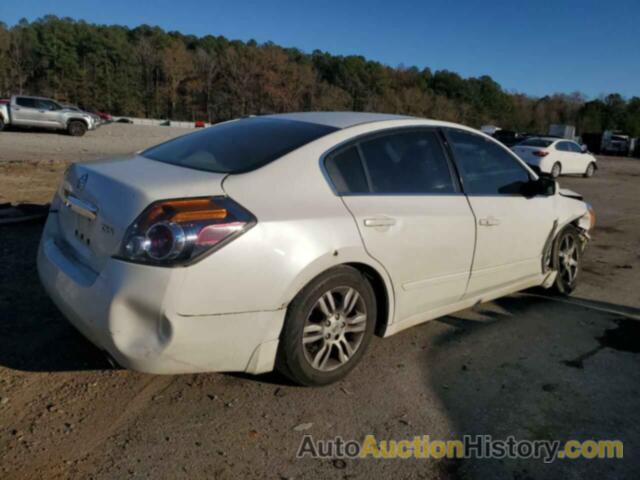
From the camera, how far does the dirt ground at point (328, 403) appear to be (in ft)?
7.93

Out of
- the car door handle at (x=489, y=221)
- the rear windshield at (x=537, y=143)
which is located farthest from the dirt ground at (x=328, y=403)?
the rear windshield at (x=537, y=143)

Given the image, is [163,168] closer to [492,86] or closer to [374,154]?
[374,154]

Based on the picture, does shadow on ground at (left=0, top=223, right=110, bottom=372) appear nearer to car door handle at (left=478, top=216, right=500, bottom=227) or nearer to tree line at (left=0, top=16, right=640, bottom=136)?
car door handle at (left=478, top=216, right=500, bottom=227)

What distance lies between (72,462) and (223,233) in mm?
1193

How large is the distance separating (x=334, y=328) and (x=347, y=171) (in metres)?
0.90

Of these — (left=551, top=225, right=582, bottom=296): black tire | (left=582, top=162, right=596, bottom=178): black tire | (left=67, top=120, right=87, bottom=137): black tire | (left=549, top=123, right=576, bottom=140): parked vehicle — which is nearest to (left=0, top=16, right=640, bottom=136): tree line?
(left=549, top=123, right=576, bottom=140): parked vehicle

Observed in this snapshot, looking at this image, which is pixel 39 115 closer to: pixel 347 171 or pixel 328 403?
pixel 347 171

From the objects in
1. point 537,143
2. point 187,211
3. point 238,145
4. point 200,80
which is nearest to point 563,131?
point 537,143

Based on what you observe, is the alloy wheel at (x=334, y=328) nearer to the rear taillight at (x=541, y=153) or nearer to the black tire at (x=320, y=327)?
the black tire at (x=320, y=327)

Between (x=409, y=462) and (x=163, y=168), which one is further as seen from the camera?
(x=163, y=168)

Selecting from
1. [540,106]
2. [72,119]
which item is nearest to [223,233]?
[72,119]

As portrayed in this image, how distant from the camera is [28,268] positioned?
4.57 metres

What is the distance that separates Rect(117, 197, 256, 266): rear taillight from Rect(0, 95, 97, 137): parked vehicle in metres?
24.5

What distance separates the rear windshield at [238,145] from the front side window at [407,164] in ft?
1.07
